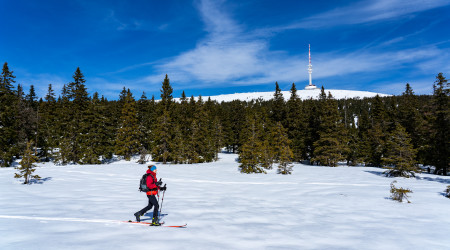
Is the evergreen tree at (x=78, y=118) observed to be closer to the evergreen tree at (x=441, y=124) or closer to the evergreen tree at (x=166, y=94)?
the evergreen tree at (x=166, y=94)

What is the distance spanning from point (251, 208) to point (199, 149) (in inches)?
1253

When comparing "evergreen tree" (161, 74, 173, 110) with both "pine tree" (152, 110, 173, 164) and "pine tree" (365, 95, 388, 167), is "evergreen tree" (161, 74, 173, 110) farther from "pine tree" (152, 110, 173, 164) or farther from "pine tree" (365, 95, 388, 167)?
"pine tree" (365, 95, 388, 167)

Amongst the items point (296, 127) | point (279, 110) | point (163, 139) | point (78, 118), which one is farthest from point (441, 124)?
point (78, 118)

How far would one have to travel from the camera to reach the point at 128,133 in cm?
4228

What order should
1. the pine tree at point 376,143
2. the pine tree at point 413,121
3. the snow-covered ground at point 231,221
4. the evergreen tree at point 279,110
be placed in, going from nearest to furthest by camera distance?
the snow-covered ground at point 231,221, the pine tree at point 413,121, the pine tree at point 376,143, the evergreen tree at point 279,110

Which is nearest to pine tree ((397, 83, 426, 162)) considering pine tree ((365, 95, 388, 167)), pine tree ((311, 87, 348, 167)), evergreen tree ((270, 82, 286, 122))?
pine tree ((365, 95, 388, 167))

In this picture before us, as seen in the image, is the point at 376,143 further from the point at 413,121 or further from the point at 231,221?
the point at 231,221

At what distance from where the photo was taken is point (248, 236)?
7.15 meters

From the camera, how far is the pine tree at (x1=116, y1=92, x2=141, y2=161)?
138 ft

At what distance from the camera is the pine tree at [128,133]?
138 feet

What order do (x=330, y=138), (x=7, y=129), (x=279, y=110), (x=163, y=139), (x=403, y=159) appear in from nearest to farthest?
(x=403, y=159) < (x=7, y=129) < (x=330, y=138) < (x=163, y=139) < (x=279, y=110)

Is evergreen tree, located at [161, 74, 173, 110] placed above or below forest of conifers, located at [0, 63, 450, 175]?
above

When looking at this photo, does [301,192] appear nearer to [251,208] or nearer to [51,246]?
[251,208]

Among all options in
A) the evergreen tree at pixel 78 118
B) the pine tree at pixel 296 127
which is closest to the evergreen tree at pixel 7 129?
the evergreen tree at pixel 78 118
